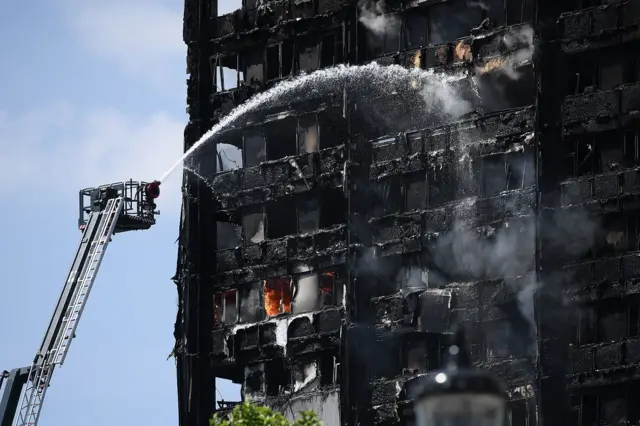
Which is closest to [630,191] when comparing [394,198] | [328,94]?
[394,198]

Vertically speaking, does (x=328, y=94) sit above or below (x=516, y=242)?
above

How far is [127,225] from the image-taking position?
87250 mm

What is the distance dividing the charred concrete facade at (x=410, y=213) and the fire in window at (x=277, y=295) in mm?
77

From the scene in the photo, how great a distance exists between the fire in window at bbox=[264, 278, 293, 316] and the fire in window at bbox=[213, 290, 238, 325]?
245 centimetres

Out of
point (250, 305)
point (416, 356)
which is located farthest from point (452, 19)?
point (250, 305)

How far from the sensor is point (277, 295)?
87.6 metres

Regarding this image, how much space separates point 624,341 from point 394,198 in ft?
49.2

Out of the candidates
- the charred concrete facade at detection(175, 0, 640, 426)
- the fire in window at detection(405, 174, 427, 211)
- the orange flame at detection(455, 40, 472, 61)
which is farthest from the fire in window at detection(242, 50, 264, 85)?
the orange flame at detection(455, 40, 472, 61)

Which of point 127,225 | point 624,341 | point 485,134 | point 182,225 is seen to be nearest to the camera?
point 624,341

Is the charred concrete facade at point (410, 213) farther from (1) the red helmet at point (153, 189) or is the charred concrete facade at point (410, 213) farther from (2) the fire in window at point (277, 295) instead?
(1) the red helmet at point (153, 189)

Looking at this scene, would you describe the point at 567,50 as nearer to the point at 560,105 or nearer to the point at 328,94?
the point at 560,105

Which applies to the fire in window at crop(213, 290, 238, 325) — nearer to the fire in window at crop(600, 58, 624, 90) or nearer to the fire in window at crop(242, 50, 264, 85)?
the fire in window at crop(242, 50, 264, 85)

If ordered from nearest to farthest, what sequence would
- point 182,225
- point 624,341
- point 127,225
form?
point 624,341, point 127,225, point 182,225

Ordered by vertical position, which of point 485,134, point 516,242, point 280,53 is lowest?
point 516,242
